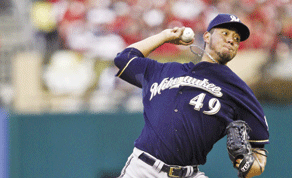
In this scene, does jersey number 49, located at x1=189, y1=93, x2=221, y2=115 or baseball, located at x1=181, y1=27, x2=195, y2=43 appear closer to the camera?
jersey number 49, located at x1=189, y1=93, x2=221, y2=115

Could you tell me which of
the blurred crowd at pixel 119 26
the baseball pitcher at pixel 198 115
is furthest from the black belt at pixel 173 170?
the blurred crowd at pixel 119 26

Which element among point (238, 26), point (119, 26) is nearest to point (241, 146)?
point (238, 26)

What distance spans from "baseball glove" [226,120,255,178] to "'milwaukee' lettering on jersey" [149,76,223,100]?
10.4 inches

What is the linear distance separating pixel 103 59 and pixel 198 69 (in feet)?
9.63

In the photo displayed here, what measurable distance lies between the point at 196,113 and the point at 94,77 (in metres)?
2.95

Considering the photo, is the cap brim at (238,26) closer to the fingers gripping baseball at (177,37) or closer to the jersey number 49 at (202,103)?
the fingers gripping baseball at (177,37)

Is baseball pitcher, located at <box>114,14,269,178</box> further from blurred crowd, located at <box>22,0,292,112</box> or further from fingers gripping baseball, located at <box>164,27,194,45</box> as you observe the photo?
blurred crowd, located at <box>22,0,292,112</box>

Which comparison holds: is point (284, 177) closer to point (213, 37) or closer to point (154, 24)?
point (213, 37)

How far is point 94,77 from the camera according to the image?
5.00 metres

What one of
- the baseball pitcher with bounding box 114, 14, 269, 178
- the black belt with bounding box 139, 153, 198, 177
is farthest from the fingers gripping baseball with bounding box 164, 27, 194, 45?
the black belt with bounding box 139, 153, 198, 177

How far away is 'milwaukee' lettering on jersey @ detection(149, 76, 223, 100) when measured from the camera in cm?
228

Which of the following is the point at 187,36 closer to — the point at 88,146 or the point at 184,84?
the point at 184,84

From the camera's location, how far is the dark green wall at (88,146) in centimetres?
420

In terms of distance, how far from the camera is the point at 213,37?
2480 mm
